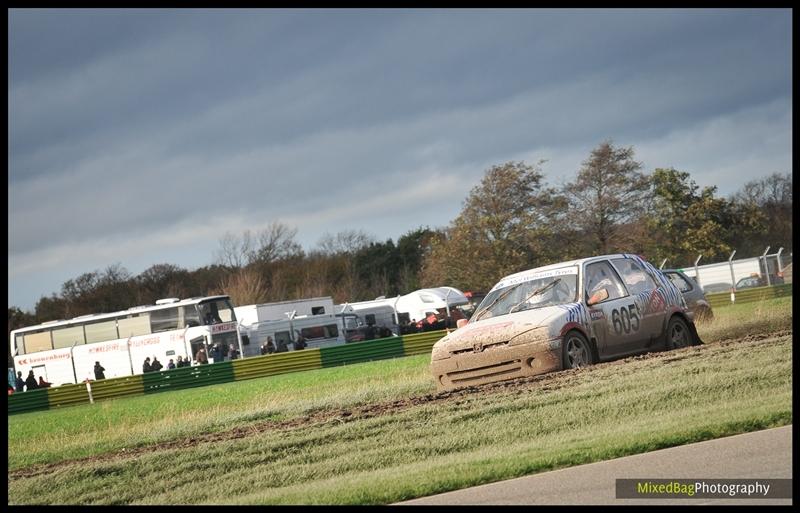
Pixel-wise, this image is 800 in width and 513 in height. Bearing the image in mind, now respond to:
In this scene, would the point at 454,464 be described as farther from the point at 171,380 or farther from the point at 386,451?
the point at 171,380

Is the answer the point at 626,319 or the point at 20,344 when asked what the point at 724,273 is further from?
the point at 626,319

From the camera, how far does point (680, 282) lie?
1783 centimetres

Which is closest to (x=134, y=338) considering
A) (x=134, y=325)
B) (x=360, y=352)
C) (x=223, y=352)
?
(x=134, y=325)

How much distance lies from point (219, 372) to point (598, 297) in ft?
79.1

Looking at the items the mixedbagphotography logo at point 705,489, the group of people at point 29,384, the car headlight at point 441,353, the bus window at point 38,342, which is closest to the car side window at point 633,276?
the car headlight at point 441,353

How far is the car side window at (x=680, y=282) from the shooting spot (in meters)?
17.4

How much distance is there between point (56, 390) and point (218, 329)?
10749 mm

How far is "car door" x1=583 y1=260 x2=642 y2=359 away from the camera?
566 inches

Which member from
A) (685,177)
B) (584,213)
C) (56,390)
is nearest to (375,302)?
(584,213)

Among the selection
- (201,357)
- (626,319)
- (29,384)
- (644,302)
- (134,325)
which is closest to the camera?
(626,319)

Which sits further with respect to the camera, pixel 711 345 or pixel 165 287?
pixel 165 287

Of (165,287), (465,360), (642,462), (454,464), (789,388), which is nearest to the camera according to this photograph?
(642,462)

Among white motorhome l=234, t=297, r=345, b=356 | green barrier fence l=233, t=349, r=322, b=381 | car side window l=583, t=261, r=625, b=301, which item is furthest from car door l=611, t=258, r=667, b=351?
white motorhome l=234, t=297, r=345, b=356

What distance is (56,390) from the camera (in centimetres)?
3538
